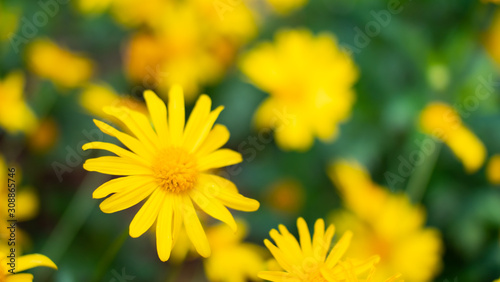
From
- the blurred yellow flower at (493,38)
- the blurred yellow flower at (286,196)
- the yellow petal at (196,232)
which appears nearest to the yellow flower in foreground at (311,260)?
the yellow petal at (196,232)

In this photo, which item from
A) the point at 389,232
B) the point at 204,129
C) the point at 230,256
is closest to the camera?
the point at 204,129

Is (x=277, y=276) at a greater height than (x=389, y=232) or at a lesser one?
lesser

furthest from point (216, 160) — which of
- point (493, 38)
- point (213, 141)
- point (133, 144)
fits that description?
point (493, 38)

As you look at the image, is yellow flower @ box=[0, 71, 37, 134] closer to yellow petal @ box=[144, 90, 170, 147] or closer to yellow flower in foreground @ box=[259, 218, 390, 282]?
yellow petal @ box=[144, 90, 170, 147]

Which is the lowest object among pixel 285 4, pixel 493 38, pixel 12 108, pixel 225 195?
pixel 225 195

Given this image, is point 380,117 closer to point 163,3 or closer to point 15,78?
point 163,3

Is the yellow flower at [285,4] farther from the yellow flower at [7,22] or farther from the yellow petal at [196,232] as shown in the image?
the yellow petal at [196,232]

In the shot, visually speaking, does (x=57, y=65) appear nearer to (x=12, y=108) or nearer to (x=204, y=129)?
(x=12, y=108)
